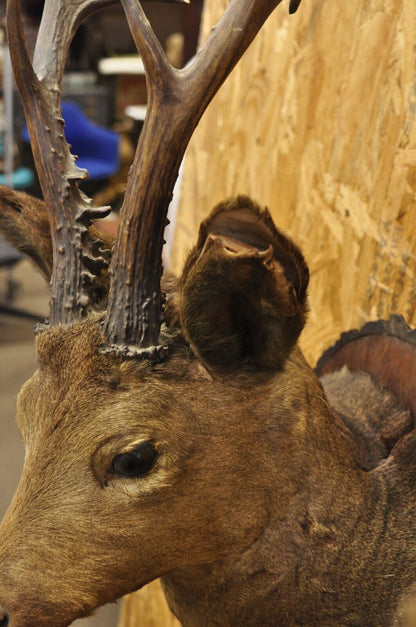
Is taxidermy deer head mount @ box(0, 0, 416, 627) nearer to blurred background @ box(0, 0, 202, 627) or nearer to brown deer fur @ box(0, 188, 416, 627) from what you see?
brown deer fur @ box(0, 188, 416, 627)

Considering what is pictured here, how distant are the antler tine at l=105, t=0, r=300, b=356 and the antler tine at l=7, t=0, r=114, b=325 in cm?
5

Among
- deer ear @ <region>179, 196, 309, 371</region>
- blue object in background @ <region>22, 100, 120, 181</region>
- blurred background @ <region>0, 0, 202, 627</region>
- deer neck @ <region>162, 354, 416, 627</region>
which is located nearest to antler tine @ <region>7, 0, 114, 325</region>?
deer ear @ <region>179, 196, 309, 371</region>

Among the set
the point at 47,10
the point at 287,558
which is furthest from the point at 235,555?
the point at 47,10

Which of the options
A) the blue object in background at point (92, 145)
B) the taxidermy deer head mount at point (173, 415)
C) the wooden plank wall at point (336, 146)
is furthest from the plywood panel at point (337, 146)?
the blue object in background at point (92, 145)

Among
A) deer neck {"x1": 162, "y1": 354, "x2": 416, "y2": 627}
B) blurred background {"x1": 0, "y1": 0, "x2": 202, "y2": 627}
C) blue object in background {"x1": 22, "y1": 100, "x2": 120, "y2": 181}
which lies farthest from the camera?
blue object in background {"x1": 22, "y1": 100, "x2": 120, "y2": 181}

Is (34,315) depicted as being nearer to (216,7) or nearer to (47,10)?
(216,7)

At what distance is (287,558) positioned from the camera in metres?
0.95

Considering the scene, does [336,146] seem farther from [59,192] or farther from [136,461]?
[136,461]

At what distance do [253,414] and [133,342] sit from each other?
167 millimetres

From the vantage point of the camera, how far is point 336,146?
136 cm

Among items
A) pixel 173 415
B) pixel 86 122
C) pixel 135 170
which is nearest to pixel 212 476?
pixel 173 415

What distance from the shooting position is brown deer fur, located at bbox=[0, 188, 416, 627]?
836mm

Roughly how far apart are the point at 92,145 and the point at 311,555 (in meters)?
4.28

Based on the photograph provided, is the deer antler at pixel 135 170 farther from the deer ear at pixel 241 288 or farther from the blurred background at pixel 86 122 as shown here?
the blurred background at pixel 86 122
